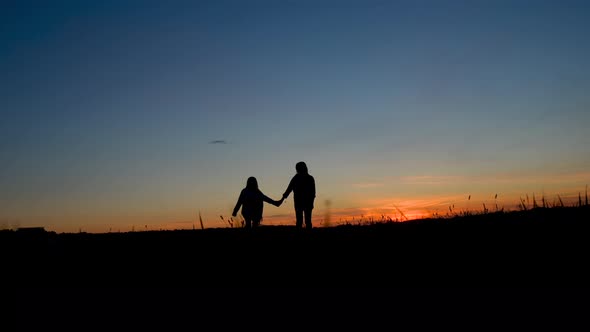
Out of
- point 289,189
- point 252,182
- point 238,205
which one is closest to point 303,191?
point 289,189

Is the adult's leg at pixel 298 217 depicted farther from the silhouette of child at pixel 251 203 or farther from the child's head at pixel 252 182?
the child's head at pixel 252 182

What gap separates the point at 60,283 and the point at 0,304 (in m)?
1.92

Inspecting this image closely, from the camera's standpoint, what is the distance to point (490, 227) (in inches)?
374

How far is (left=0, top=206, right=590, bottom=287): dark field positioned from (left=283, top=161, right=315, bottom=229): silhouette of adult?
1.86 meters

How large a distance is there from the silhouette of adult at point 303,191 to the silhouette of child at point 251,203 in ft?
2.64

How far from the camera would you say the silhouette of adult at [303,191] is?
13.0 metres

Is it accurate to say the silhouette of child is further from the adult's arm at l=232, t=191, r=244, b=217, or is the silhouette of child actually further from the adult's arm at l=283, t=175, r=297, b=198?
the adult's arm at l=283, t=175, r=297, b=198

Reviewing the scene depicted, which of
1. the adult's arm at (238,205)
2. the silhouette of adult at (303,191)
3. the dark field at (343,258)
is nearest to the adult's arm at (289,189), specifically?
the silhouette of adult at (303,191)

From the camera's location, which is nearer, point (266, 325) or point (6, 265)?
point (266, 325)

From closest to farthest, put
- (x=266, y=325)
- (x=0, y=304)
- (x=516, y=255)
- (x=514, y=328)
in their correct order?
(x=514, y=328), (x=266, y=325), (x=0, y=304), (x=516, y=255)

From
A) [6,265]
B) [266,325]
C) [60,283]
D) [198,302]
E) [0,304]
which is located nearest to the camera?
[266,325]

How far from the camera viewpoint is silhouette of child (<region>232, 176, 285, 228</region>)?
1277cm

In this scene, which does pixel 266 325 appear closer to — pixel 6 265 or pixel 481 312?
Result: pixel 481 312

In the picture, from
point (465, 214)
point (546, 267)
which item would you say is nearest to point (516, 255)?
point (546, 267)
